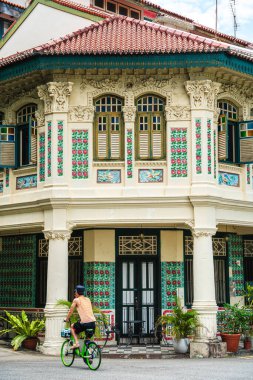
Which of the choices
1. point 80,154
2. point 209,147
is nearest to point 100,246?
point 80,154

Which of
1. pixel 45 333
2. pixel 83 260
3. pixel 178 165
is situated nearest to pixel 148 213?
pixel 178 165

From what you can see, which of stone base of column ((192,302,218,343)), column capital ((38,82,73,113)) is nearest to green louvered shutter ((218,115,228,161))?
stone base of column ((192,302,218,343))

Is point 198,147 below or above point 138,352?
above

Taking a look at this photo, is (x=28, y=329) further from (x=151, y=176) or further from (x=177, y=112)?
(x=177, y=112)

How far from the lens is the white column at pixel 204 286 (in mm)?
19516

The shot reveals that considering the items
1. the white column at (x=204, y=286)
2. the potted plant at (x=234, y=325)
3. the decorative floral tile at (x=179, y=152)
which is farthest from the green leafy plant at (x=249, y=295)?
the decorative floral tile at (x=179, y=152)

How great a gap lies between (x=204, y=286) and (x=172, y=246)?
2.52m

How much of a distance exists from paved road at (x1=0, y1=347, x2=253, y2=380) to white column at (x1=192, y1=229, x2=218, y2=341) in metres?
1.16

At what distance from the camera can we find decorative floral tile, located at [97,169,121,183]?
20.6m

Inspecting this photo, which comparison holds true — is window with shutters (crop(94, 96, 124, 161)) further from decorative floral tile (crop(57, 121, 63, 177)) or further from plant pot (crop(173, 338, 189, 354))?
plant pot (crop(173, 338, 189, 354))

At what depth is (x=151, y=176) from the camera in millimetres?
20578

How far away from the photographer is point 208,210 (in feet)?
66.3

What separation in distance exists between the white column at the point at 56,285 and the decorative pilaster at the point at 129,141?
2351 millimetres

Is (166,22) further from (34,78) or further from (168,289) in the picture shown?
(168,289)
